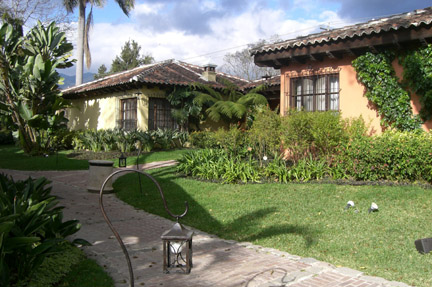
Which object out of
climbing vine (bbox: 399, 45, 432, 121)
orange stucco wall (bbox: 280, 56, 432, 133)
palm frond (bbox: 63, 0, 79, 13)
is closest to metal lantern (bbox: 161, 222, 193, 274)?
climbing vine (bbox: 399, 45, 432, 121)

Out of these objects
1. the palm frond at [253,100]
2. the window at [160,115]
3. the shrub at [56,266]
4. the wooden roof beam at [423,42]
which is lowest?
the shrub at [56,266]

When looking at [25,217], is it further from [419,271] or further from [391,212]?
[391,212]

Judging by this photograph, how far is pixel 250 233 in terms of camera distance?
6004mm

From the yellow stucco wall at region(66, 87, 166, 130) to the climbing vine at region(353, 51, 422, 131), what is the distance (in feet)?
34.1

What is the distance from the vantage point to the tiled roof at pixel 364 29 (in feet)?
28.7

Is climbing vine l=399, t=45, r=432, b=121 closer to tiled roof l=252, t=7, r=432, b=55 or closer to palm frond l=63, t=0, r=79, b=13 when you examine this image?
tiled roof l=252, t=7, r=432, b=55

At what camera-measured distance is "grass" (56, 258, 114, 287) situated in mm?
3971

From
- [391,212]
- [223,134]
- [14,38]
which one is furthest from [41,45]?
[391,212]

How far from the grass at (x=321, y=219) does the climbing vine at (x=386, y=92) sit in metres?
2.55

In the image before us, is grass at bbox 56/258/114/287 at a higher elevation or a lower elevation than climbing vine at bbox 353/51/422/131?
lower

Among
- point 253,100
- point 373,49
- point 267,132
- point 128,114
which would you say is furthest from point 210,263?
point 128,114

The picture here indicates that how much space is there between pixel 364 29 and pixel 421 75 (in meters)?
1.73

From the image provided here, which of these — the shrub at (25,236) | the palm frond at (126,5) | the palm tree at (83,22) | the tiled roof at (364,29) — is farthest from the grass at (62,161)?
the palm frond at (126,5)

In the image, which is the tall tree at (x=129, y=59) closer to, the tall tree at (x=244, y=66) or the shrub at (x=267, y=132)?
the tall tree at (x=244, y=66)
